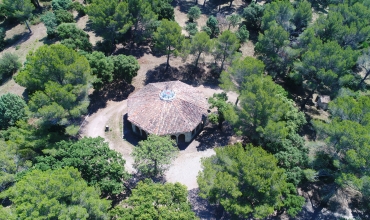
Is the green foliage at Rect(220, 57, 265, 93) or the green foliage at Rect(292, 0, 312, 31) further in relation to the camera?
the green foliage at Rect(292, 0, 312, 31)

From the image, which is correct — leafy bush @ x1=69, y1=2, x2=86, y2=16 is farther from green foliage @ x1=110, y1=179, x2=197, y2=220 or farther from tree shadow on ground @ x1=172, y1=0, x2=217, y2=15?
green foliage @ x1=110, y1=179, x2=197, y2=220

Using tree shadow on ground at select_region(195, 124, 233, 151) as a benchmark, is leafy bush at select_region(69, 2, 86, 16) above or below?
above

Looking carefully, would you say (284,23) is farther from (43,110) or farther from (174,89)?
(43,110)

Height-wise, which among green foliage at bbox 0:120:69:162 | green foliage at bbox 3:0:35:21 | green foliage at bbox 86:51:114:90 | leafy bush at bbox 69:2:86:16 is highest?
green foliage at bbox 3:0:35:21

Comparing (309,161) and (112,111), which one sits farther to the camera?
(112,111)

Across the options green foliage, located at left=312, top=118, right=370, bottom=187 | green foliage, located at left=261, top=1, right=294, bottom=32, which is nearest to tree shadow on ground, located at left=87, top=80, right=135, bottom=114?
green foliage, located at left=261, top=1, right=294, bottom=32

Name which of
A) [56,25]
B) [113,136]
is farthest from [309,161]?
[56,25]

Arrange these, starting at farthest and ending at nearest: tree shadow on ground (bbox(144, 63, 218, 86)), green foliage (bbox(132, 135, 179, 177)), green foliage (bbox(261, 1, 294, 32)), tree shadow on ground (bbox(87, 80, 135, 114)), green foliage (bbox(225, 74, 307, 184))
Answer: tree shadow on ground (bbox(144, 63, 218, 86)) < green foliage (bbox(261, 1, 294, 32)) < tree shadow on ground (bbox(87, 80, 135, 114)) < green foliage (bbox(225, 74, 307, 184)) < green foliage (bbox(132, 135, 179, 177))

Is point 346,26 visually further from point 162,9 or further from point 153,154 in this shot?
point 153,154
